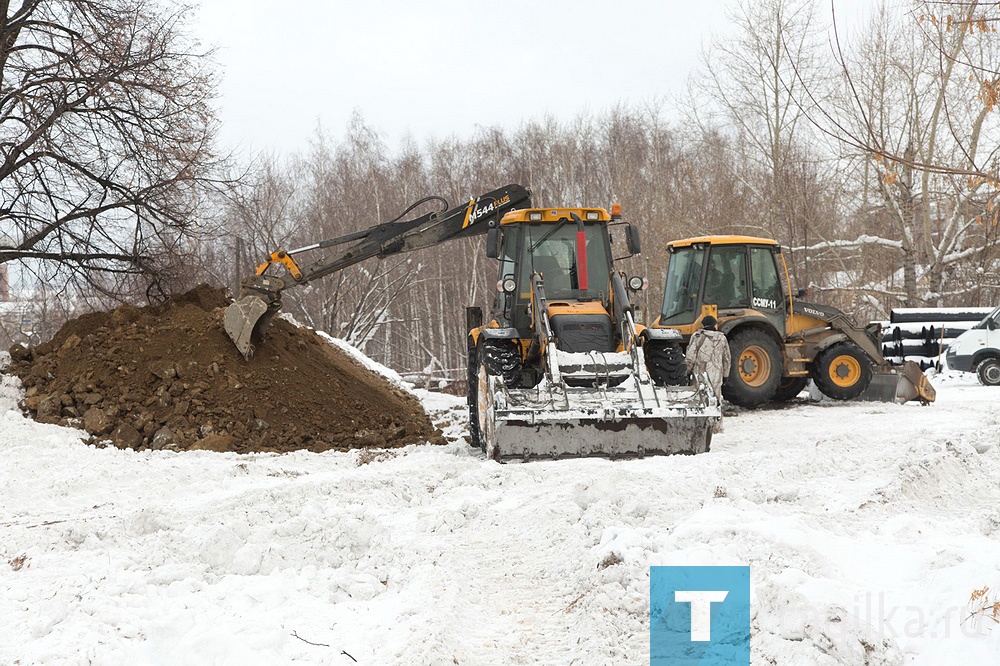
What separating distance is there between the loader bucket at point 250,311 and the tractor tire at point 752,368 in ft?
22.5

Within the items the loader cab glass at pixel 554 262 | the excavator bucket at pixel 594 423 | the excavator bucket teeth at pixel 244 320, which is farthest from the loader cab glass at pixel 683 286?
the excavator bucket teeth at pixel 244 320

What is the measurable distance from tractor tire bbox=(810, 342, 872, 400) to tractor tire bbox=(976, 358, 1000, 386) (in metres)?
5.28

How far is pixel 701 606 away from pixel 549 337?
559cm

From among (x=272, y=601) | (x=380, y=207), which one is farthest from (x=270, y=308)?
(x=380, y=207)

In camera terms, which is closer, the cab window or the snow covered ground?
the snow covered ground

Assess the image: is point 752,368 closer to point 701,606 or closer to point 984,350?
point 984,350

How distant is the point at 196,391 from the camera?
35.9ft

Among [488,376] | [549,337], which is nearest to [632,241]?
[549,337]

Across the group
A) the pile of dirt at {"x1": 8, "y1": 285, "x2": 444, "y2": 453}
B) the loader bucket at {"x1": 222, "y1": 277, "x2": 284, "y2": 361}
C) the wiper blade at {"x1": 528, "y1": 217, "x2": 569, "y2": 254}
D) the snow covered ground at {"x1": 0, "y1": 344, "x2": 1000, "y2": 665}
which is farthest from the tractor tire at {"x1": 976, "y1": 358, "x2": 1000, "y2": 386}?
the loader bucket at {"x1": 222, "y1": 277, "x2": 284, "y2": 361}

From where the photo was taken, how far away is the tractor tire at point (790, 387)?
15422mm

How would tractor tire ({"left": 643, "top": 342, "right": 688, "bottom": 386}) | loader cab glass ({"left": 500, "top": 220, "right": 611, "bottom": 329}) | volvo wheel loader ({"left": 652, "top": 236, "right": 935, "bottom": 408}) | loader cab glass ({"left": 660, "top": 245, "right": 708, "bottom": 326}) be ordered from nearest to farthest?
tractor tire ({"left": 643, "top": 342, "right": 688, "bottom": 386}) < loader cab glass ({"left": 500, "top": 220, "right": 611, "bottom": 329}) < volvo wheel loader ({"left": 652, "top": 236, "right": 935, "bottom": 408}) < loader cab glass ({"left": 660, "top": 245, "right": 708, "bottom": 326})

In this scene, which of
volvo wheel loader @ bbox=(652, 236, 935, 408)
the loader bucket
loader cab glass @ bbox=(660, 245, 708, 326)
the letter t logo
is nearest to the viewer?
the letter t logo

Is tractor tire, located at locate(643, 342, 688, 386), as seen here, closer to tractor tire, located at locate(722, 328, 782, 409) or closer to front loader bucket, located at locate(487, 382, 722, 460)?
front loader bucket, located at locate(487, 382, 722, 460)

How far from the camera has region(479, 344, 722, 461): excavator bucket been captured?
8797mm
